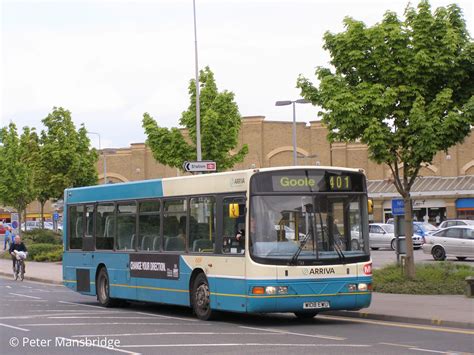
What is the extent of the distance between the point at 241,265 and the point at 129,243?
16.9ft

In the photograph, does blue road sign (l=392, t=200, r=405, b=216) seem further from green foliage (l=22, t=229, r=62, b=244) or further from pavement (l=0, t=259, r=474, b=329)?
green foliage (l=22, t=229, r=62, b=244)

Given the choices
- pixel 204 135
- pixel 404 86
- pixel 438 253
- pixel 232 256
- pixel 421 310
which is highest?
pixel 204 135

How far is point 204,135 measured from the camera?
37344 mm

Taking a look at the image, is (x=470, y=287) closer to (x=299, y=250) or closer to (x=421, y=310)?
(x=421, y=310)

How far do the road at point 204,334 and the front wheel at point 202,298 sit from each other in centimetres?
25

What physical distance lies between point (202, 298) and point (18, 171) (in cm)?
4026

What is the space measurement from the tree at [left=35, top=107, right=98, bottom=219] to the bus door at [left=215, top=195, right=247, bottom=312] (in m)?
32.3

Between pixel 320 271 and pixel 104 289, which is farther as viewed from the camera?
pixel 104 289

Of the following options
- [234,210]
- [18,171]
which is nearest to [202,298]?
[234,210]

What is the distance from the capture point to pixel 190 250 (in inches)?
719

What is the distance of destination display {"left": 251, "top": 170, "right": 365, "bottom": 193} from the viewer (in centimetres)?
1647

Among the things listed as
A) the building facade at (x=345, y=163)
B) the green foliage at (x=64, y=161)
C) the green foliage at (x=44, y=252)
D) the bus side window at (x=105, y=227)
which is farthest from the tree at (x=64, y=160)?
the bus side window at (x=105, y=227)

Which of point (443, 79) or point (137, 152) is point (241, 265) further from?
point (137, 152)

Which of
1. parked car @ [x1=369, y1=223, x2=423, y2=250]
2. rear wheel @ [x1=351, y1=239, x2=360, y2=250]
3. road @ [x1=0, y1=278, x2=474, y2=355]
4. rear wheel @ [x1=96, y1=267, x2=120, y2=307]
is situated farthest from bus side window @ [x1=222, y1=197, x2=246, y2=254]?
parked car @ [x1=369, y1=223, x2=423, y2=250]
